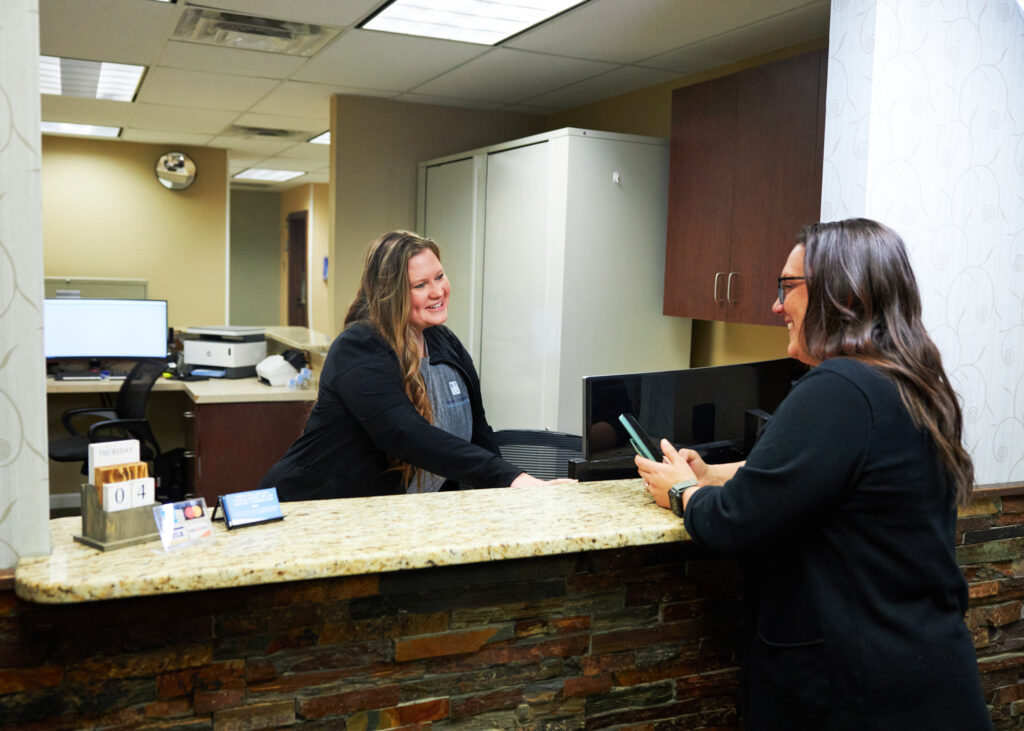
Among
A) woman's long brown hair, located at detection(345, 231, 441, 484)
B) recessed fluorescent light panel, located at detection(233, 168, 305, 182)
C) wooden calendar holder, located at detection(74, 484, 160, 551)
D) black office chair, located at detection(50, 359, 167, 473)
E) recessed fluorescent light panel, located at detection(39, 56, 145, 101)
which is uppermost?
recessed fluorescent light panel, located at detection(233, 168, 305, 182)

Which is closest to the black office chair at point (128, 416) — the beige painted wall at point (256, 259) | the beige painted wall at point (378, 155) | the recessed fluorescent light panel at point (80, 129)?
the beige painted wall at point (378, 155)

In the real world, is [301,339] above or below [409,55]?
below

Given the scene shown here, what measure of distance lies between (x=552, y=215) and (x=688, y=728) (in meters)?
2.39

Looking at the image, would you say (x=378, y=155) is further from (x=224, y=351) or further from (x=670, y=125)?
(x=670, y=125)

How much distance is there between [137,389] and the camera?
449 cm

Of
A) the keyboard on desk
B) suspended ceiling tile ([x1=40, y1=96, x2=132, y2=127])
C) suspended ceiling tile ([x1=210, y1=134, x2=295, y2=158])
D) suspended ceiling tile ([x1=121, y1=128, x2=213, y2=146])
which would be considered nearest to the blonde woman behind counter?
the keyboard on desk

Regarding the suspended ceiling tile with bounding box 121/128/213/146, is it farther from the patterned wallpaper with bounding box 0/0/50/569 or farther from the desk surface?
the patterned wallpaper with bounding box 0/0/50/569

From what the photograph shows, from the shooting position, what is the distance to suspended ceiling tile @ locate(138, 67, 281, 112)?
14.4 ft

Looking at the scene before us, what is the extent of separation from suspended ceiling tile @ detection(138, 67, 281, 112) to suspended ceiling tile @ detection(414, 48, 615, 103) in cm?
88

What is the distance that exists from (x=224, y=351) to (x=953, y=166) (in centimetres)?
382

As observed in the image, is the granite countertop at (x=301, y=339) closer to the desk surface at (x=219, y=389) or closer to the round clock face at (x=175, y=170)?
the desk surface at (x=219, y=389)

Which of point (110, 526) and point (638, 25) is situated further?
point (638, 25)

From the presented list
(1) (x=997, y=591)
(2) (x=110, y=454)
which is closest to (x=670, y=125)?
A: (1) (x=997, y=591)

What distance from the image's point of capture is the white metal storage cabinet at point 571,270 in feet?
11.9
